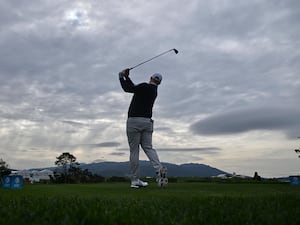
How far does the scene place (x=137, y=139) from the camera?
34.1ft

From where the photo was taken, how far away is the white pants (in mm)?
10336

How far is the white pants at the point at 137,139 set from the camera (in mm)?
10336

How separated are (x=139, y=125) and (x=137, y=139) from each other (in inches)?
12.9

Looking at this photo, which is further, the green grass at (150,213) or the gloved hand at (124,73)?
the gloved hand at (124,73)

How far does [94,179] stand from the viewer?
64.2 ft

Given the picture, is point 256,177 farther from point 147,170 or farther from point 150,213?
point 147,170

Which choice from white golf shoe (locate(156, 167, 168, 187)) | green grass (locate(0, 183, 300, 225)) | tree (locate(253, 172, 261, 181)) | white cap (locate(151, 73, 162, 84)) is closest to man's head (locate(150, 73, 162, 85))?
white cap (locate(151, 73, 162, 84))

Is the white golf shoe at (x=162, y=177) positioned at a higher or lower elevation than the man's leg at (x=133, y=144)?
lower

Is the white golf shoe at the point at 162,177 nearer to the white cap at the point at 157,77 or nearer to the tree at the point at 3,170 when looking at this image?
the white cap at the point at 157,77

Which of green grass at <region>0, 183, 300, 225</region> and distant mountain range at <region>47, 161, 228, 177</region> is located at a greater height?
distant mountain range at <region>47, 161, 228, 177</region>

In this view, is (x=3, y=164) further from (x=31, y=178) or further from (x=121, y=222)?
(x=121, y=222)

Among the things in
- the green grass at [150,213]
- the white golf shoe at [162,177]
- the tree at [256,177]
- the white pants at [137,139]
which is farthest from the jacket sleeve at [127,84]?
the tree at [256,177]

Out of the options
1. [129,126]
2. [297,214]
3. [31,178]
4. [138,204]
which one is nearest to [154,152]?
[129,126]

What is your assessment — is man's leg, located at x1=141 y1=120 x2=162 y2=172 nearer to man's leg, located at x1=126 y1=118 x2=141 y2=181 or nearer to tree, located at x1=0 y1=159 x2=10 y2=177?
man's leg, located at x1=126 y1=118 x2=141 y2=181
